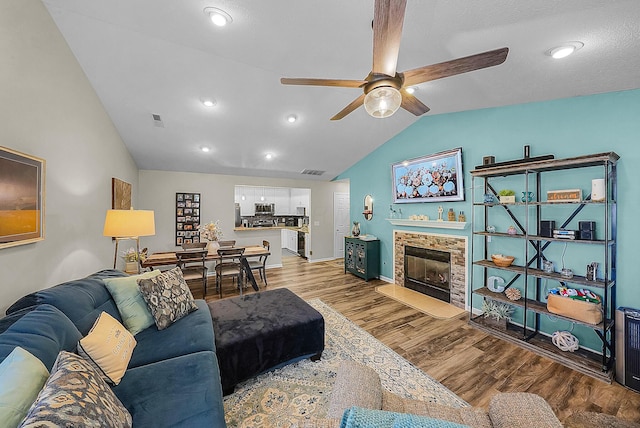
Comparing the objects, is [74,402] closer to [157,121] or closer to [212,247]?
[157,121]

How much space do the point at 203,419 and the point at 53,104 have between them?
8.47 feet

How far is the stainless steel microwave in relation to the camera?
27.5ft

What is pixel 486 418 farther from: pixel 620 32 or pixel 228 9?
pixel 228 9

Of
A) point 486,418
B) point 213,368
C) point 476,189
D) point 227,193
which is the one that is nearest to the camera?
point 486,418

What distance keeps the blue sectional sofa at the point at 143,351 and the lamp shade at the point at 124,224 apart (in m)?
0.65

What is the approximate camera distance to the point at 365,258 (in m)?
4.94

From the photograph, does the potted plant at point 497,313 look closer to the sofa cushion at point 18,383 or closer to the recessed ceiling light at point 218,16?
the sofa cushion at point 18,383

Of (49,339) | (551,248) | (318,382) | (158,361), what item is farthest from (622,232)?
(49,339)

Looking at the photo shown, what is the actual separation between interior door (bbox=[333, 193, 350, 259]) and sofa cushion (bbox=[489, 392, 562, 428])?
6096 millimetres

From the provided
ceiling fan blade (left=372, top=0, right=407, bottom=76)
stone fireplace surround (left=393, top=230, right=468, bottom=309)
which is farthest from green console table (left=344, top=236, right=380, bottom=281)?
ceiling fan blade (left=372, top=0, right=407, bottom=76)

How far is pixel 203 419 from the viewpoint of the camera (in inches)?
44.8

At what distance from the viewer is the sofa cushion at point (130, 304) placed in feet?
6.31

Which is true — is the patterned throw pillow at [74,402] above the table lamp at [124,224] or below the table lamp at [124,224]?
below

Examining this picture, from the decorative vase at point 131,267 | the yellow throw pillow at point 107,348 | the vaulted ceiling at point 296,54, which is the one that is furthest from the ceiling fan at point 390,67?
the decorative vase at point 131,267
